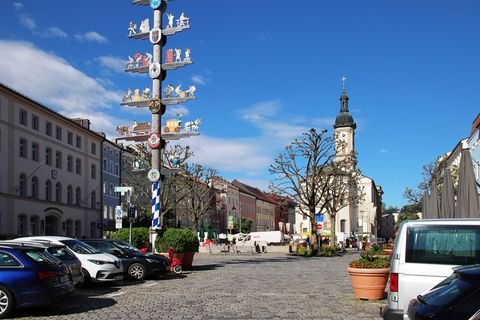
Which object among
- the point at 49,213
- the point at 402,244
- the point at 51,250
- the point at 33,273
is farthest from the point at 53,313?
the point at 49,213

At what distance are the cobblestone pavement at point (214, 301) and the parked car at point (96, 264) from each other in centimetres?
36

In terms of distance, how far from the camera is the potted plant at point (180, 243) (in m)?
23.7

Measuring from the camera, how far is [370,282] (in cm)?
1348

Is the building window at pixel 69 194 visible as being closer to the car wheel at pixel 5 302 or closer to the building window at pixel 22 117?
the building window at pixel 22 117

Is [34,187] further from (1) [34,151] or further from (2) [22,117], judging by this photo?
(2) [22,117]

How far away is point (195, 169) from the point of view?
61.2 meters

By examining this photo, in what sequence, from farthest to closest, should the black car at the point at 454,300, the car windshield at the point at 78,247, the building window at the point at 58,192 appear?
the building window at the point at 58,192, the car windshield at the point at 78,247, the black car at the point at 454,300

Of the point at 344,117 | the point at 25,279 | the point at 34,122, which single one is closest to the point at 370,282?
the point at 25,279

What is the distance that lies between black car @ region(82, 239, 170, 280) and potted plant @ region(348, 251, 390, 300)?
815cm

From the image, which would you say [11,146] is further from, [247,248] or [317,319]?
[317,319]

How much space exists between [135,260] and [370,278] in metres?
8.85

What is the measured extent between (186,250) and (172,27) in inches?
421

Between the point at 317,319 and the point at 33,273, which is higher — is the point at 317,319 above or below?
below

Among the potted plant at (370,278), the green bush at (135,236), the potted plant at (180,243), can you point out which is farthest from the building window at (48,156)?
the potted plant at (370,278)
